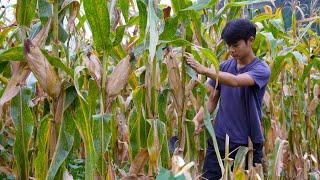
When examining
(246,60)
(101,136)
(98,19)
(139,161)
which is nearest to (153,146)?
(139,161)

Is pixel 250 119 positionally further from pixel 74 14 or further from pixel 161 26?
pixel 74 14

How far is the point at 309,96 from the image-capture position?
3.08m

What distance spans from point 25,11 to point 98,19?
0.64ft

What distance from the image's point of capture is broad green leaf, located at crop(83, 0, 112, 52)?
128 centimetres

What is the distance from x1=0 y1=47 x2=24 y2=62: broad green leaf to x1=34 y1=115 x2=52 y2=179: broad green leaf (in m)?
0.18

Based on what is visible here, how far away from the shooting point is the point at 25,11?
1.33 m

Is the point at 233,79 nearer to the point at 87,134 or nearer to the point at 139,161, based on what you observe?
the point at 139,161

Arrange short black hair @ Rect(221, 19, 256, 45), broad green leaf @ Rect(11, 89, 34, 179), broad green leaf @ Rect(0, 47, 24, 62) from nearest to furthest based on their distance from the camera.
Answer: broad green leaf @ Rect(0, 47, 24, 62)
broad green leaf @ Rect(11, 89, 34, 179)
short black hair @ Rect(221, 19, 256, 45)

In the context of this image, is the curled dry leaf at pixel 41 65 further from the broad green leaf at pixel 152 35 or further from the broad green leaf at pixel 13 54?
the broad green leaf at pixel 152 35

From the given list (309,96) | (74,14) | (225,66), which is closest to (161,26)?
(74,14)

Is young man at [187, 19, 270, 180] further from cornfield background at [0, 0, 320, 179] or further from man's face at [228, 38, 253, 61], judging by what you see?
cornfield background at [0, 0, 320, 179]

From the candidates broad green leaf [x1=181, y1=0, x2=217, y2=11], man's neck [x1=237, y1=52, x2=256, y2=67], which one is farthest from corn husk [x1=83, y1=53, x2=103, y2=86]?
man's neck [x1=237, y1=52, x2=256, y2=67]

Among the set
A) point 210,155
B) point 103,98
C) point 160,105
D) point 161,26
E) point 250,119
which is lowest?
point 210,155

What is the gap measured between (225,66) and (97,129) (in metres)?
1.03
